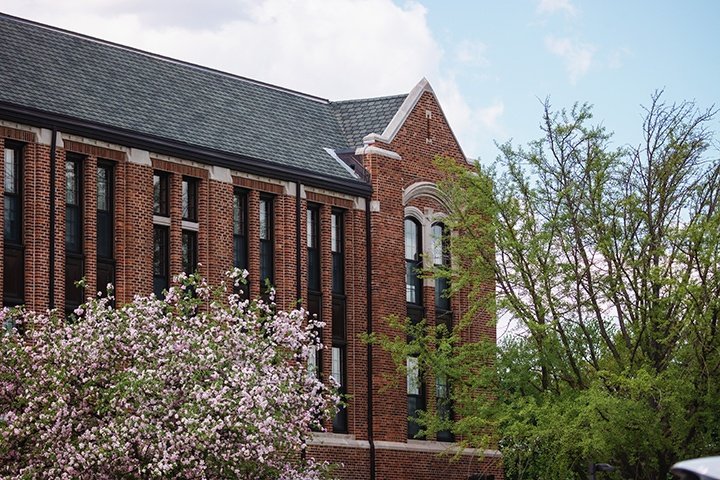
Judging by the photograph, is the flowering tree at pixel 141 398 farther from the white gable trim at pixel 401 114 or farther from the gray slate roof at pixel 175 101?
the white gable trim at pixel 401 114

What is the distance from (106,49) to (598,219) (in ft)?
45.0

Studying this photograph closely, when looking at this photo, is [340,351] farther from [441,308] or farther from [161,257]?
[161,257]

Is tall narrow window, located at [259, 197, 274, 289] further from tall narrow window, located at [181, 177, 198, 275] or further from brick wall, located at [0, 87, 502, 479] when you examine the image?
tall narrow window, located at [181, 177, 198, 275]

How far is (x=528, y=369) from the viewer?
39500 mm

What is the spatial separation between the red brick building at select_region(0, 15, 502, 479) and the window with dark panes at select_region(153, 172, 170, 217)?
0.12 feet

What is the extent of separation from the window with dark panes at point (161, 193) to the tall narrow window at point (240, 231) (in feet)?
8.21

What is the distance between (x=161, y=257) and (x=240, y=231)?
3.13 meters

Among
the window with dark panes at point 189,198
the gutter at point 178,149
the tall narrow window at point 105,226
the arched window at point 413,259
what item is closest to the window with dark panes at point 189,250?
the window with dark panes at point 189,198

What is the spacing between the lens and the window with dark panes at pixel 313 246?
42844 millimetres

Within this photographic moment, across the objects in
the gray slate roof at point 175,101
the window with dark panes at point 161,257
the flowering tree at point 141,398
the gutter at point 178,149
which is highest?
the gray slate roof at point 175,101

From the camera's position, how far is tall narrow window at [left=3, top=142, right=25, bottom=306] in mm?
34344

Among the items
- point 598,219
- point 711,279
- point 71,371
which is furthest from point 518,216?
point 71,371

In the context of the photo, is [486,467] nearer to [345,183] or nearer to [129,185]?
[345,183]

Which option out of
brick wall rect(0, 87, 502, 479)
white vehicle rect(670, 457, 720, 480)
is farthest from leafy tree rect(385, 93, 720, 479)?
white vehicle rect(670, 457, 720, 480)
